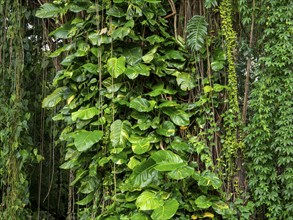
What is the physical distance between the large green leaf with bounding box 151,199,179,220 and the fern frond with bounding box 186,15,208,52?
91 cm

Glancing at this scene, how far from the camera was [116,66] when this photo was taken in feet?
7.20

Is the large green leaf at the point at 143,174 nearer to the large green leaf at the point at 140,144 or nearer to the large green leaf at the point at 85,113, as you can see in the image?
the large green leaf at the point at 140,144

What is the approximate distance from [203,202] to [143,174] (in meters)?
0.37

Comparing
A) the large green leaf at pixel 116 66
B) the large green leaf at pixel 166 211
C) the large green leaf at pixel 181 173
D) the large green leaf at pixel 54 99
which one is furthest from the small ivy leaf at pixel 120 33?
the large green leaf at pixel 166 211

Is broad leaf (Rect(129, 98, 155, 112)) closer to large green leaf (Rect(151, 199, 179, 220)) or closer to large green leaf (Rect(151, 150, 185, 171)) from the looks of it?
large green leaf (Rect(151, 150, 185, 171))

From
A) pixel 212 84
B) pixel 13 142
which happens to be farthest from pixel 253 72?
pixel 13 142

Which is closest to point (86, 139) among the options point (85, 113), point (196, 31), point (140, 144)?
point (85, 113)

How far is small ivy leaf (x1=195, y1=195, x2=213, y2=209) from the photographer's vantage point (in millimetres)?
2061

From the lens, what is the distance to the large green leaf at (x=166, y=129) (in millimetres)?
2188

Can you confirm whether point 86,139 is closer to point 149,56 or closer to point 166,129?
point 166,129

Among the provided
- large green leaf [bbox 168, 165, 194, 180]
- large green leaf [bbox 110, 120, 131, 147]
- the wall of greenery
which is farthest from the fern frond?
large green leaf [bbox 168, 165, 194, 180]

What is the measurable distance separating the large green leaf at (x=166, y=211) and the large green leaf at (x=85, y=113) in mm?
667

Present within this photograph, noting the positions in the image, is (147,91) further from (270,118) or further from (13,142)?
(13,142)

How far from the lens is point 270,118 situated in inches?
84.5
